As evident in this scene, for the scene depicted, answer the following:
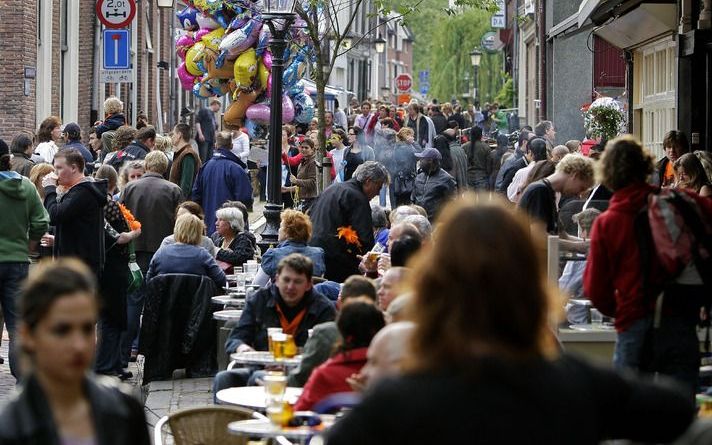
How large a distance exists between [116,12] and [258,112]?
3.42m

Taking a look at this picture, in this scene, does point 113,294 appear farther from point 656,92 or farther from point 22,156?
point 656,92

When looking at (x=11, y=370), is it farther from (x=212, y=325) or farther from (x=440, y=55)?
(x=440, y=55)

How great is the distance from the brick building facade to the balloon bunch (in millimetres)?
2934

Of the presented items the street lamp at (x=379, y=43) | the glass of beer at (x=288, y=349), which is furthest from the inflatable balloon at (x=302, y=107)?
the street lamp at (x=379, y=43)

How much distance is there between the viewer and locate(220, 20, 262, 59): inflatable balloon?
22.8m

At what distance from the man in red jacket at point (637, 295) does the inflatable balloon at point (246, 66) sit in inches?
645

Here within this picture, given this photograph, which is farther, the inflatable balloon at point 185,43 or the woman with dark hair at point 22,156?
the inflatable balloon at point 185,43

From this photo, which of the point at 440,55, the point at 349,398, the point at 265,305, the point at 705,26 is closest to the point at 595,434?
Answer: the point at 349,398

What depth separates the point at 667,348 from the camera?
23.4 feet

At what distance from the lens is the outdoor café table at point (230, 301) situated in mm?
11484

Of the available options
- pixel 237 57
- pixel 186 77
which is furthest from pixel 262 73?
pixel 186 77

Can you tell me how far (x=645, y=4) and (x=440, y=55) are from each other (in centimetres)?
6550

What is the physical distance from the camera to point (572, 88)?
31.2 m

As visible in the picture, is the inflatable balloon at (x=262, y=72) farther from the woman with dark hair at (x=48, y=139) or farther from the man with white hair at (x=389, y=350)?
the man with white hair at (x=389, y=350)
